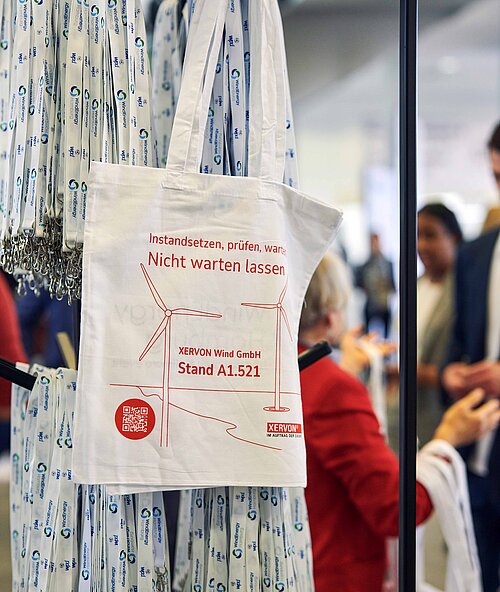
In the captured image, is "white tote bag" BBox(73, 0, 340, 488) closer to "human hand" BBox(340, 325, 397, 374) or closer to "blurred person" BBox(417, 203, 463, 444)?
"human hand" BBox(340, 325, 397, 374)

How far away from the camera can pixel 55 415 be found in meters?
1.25

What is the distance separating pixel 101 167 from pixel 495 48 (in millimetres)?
4582

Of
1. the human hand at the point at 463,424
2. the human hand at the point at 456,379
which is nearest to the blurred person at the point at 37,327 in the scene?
the human hand at the point at 456,379

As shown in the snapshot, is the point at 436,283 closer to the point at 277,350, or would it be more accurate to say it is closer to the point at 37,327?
the point at 277,350

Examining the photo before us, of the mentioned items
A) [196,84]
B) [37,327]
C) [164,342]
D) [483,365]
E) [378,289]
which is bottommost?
→ [164,342]

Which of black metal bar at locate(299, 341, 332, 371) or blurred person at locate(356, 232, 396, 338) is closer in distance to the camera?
black metal bar at locate(299, 341, 332, 371)

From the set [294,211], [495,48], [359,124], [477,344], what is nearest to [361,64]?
[495,48]

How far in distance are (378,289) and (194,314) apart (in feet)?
12.5

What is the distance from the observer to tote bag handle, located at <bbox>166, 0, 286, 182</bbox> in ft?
3.85

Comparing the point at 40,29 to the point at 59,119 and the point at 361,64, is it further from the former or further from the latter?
the point at 361,64

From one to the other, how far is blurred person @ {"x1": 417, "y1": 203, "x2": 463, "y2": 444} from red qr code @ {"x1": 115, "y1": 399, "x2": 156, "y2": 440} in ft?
7.70

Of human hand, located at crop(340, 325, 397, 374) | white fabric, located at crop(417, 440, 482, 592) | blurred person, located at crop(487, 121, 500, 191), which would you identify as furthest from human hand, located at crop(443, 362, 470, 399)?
white fabric, located at crop(417, 440, 482, 592)

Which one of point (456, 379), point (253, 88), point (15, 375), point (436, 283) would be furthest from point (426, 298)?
point (15, 375)

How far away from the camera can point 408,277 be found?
1320 millimetres
